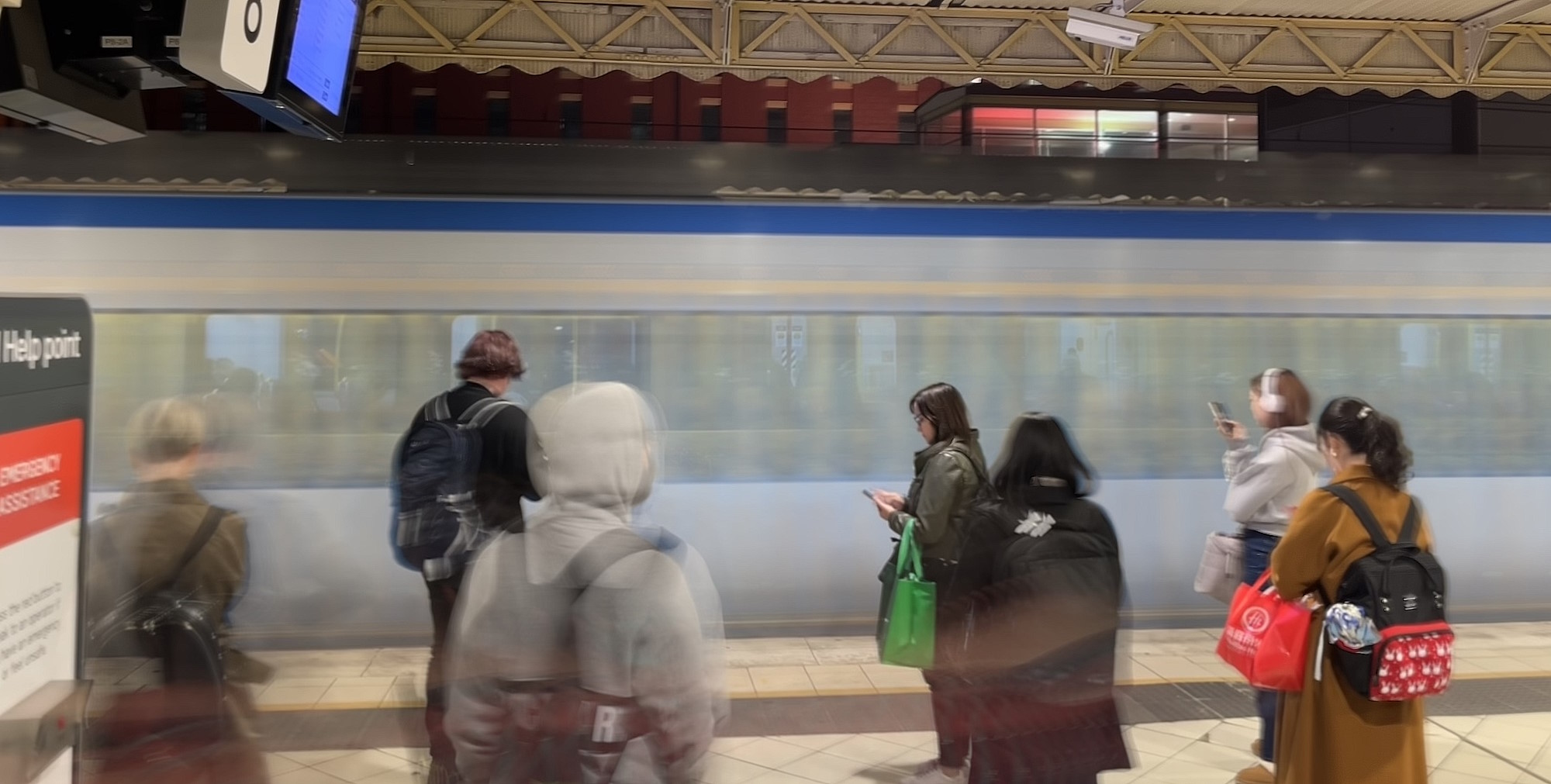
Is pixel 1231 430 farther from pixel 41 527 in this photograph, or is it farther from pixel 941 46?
pixel 41 527

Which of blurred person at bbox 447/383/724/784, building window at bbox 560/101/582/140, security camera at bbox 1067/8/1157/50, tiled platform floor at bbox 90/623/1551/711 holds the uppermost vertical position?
building window at bbox 560/101/582/140

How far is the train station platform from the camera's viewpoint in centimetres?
398

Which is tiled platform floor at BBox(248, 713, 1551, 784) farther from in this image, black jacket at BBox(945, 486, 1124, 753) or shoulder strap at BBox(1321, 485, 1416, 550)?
shoulder strap at BBox(1321, 485, 1416, 550)

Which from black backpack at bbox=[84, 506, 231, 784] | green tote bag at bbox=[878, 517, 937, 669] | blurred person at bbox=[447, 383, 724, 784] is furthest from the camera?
green tote bag at bbox=[878, 517, 937, 669]

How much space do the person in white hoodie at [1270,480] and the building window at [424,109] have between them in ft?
112

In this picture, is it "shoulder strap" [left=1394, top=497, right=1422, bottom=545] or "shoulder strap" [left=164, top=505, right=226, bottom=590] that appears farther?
"shoulder strap" [left=1394, top=497, right=1422, bottom=545]

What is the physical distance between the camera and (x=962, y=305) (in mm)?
4961

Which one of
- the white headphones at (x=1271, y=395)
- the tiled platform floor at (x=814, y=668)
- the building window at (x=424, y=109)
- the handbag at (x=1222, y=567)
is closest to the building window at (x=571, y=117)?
the building window at (x=424, y=109)

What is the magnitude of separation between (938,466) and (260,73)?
241cm

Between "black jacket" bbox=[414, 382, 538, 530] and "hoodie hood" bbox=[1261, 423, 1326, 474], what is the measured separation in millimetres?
2773

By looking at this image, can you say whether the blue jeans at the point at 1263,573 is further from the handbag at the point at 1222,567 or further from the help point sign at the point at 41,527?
the help point sign at the point at 41,527

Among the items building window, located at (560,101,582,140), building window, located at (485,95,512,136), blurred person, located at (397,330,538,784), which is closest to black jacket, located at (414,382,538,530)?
blurred person, located at (397,330,538,784)

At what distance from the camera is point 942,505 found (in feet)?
11.8

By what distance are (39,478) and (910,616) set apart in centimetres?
285
